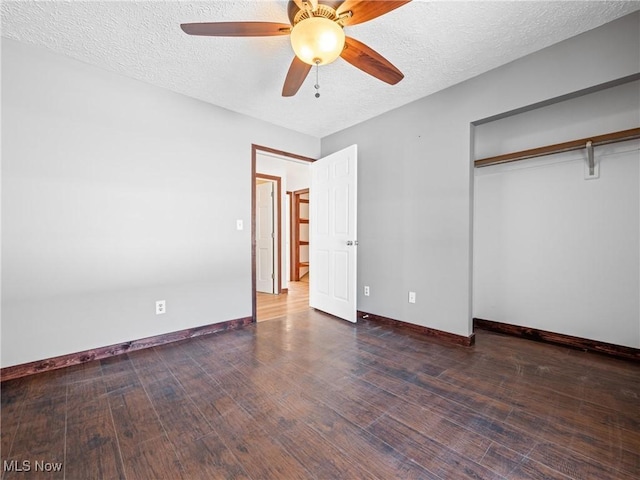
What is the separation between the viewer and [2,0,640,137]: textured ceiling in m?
1.76

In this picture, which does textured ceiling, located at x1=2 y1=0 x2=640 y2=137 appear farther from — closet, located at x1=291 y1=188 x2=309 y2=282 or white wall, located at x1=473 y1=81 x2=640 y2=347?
closet, located at x1=291 y1=188 x2=309 y2=282

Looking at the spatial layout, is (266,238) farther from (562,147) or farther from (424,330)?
(562,147)

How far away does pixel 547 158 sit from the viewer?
2645 millimetres

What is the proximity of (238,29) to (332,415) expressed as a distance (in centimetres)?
224

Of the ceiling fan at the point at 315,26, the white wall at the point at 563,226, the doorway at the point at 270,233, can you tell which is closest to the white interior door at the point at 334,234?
the doorway at the point at 270,233

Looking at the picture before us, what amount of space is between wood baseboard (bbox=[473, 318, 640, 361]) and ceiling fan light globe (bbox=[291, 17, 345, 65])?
119 inches

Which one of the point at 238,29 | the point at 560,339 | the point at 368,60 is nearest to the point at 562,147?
the point at 560,339

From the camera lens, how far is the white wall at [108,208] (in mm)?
2061

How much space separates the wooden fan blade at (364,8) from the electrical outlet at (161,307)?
2696 millimetres

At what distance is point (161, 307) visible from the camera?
8.81 ft

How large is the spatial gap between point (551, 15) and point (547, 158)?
125cm

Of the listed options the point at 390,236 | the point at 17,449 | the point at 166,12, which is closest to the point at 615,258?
the point at 390,236
